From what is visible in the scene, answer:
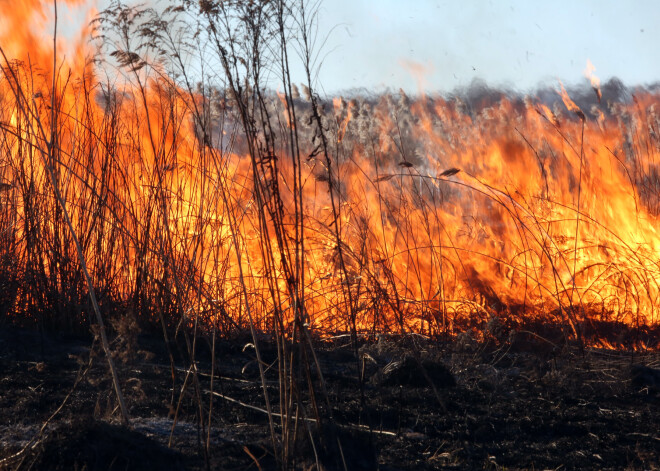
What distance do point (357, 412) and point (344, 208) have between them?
1449 millimetres

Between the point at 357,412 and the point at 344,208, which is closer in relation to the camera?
the point at 357,412

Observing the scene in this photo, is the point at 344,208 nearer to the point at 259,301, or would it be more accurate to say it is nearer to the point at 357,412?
the point at 259,301

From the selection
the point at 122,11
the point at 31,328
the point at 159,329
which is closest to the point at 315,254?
the point at 159,329

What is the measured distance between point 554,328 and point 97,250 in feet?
6.25

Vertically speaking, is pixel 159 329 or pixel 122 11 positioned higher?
pixel 122 11

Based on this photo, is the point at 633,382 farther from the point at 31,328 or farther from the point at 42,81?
the point at 42,81

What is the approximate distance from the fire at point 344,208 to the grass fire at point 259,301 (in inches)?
1.0

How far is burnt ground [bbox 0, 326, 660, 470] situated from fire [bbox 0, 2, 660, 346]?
0.20 meters

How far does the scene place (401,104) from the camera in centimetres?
346

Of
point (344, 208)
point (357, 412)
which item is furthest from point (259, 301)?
point (357, 412)

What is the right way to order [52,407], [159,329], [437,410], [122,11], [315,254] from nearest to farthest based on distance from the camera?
[52,407] < [437,410] < [122,11] < [159,329] < [315,254]

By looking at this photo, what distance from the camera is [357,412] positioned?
1.64m

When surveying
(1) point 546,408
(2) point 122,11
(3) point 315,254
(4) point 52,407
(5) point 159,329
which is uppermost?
(2) point 122,11

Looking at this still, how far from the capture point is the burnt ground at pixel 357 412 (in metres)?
1.23
